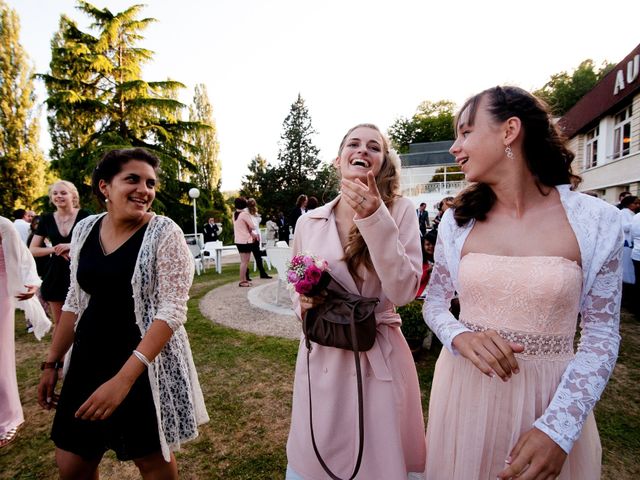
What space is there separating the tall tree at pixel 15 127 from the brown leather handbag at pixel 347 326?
29329 millimetres

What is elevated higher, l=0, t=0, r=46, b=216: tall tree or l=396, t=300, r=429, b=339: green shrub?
l=0, t=0, r=46, b=216: tall tree

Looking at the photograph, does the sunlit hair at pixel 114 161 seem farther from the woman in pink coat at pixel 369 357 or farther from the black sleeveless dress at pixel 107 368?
the woman in pink coat at pixel 369 357

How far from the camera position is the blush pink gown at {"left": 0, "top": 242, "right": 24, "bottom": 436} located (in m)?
3.04

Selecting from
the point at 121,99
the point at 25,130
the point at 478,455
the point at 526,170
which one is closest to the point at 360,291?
the point at 478,455

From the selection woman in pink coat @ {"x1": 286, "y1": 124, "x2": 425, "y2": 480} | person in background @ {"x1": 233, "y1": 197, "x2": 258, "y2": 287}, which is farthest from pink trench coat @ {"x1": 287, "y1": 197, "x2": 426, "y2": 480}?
person in background @ {"x1": 233, "y1": 197, "x2": 258, "y2": 287}

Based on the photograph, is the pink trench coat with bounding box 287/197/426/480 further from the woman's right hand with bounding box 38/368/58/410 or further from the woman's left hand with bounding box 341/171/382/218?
the woman's right hand with bounding box 38/368/58/410

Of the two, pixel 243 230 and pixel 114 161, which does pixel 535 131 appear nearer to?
pixel 114 161

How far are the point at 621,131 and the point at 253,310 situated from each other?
64.4ft

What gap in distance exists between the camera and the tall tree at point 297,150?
4541cm

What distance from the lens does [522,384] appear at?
132 centimetres

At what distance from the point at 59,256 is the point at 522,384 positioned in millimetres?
4955

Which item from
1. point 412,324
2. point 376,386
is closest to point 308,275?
point 376,386

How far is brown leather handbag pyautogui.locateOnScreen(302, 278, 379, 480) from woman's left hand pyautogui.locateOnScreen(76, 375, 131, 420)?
38.5 inches

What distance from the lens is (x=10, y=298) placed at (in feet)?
10.2
